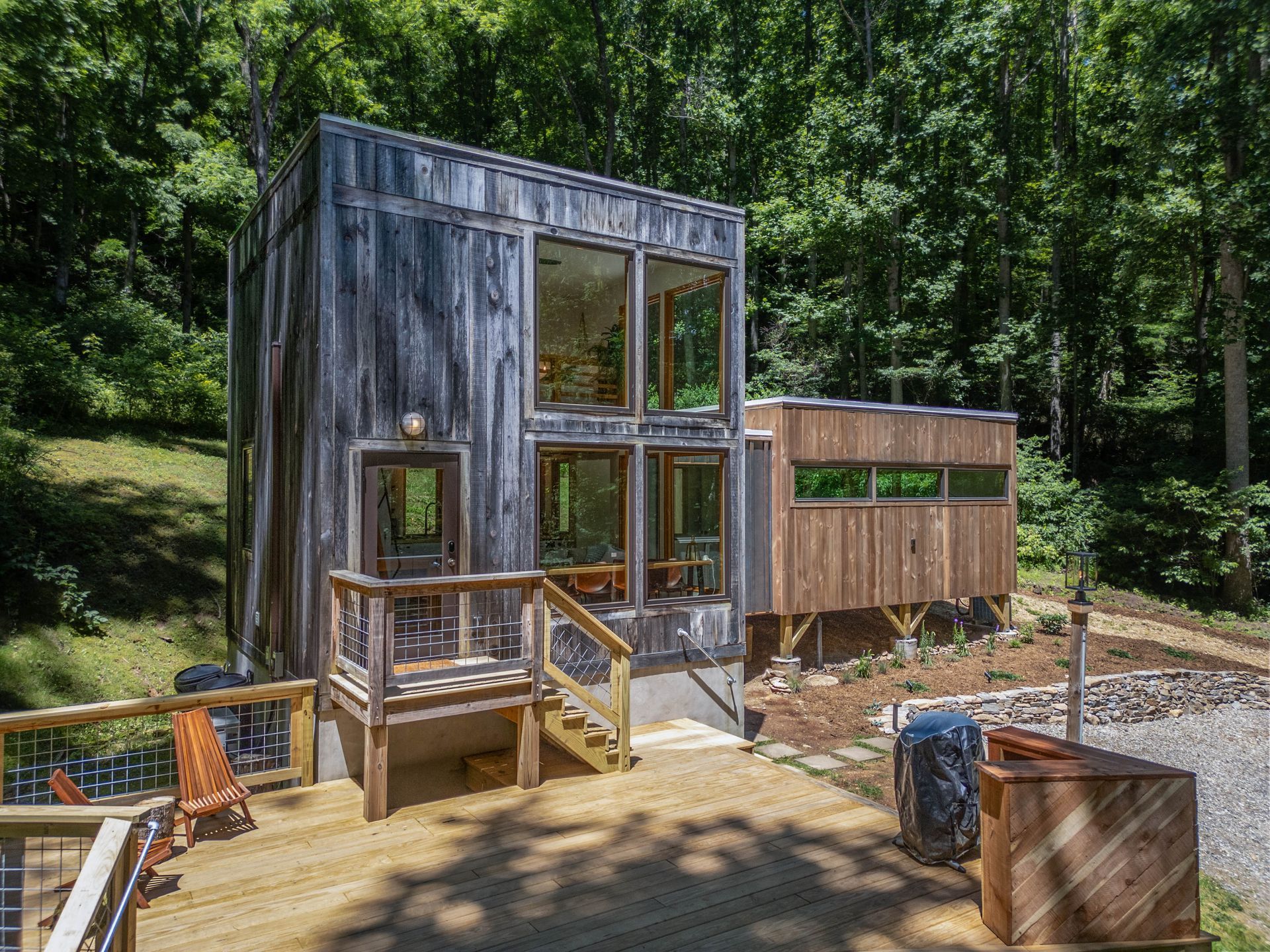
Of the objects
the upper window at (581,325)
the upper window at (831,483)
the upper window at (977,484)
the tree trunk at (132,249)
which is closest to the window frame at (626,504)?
the upper window at (581,325)

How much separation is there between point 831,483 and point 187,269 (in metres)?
18.5

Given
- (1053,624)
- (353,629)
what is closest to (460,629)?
(353,629)

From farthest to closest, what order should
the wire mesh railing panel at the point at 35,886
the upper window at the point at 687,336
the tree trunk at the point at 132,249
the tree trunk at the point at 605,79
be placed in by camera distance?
the tree trunk at the point at 132,249 < the tree trunk at the point at 605,79 < the upper window at the point at 687,336 < the wire mesh railing panel at the point at 35,886

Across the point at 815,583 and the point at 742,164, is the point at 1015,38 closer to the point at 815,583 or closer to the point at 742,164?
the point at 742,164

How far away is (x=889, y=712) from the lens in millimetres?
9992

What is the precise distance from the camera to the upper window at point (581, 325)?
271 inches

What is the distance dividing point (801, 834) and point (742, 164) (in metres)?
20.6

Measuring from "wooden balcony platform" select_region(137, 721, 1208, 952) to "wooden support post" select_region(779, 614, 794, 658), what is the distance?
220 inches

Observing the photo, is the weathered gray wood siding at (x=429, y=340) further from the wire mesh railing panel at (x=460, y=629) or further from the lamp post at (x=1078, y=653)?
the lamp post at (x=1078, y=653)

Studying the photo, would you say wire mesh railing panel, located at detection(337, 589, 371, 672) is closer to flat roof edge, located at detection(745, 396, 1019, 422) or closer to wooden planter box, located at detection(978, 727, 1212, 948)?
wooden planter box, located at detection(978, 727, 1212, 948)

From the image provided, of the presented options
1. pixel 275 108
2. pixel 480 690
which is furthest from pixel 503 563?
pixel 275 108

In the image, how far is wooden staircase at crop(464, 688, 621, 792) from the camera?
18.7 feet

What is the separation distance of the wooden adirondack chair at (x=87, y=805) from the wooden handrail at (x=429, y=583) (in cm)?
171

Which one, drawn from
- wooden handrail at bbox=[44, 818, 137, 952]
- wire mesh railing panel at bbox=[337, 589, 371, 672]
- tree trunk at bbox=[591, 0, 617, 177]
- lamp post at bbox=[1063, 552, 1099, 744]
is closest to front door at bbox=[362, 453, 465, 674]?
wire mesh railing panel at bbox=[337, 589, 371, 672]
